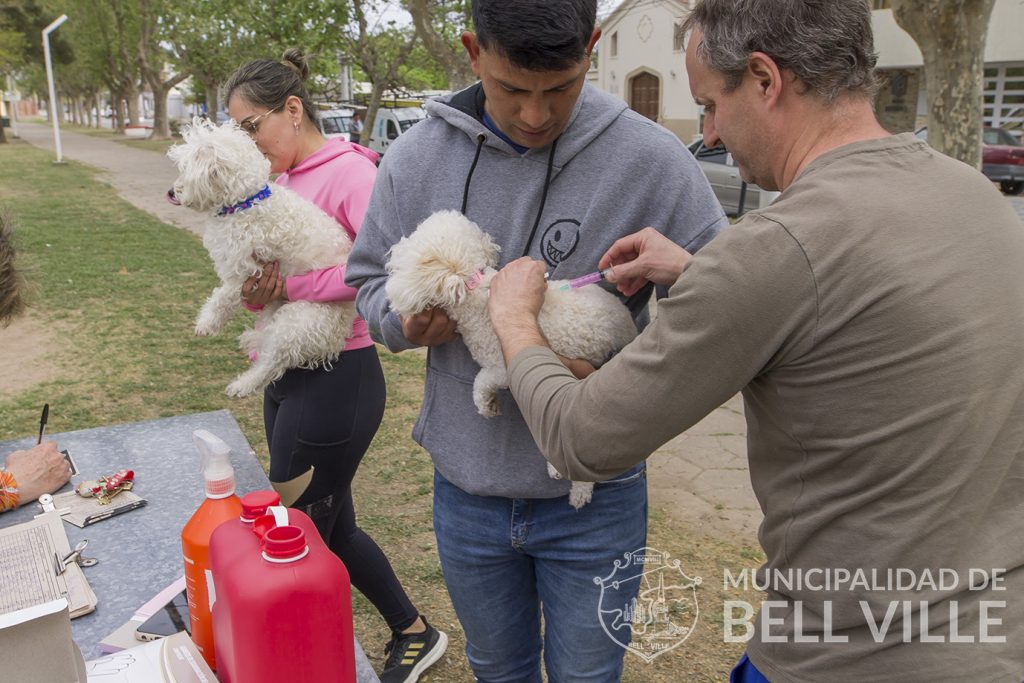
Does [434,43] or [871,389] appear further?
[434,43]

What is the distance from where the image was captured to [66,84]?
223ft

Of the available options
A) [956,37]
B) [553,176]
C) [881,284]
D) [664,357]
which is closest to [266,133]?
[553,176]

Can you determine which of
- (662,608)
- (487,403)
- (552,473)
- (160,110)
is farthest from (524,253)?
(160,110)

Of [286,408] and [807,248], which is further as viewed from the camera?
[286,408]

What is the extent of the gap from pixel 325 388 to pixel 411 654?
1.15 m

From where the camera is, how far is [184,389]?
5.98 meters

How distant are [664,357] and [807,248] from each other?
0.26 m

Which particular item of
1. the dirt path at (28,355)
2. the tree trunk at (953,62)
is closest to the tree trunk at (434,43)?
the tree trunk at (953,62)

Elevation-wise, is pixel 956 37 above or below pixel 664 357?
above

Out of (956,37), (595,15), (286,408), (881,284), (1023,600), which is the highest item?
(956,37)

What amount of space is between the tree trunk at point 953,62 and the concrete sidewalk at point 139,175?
740cm

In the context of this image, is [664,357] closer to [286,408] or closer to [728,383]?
[728,383]

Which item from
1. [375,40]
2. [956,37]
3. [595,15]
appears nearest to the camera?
[595,15]

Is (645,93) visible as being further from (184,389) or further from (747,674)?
(747,674)
